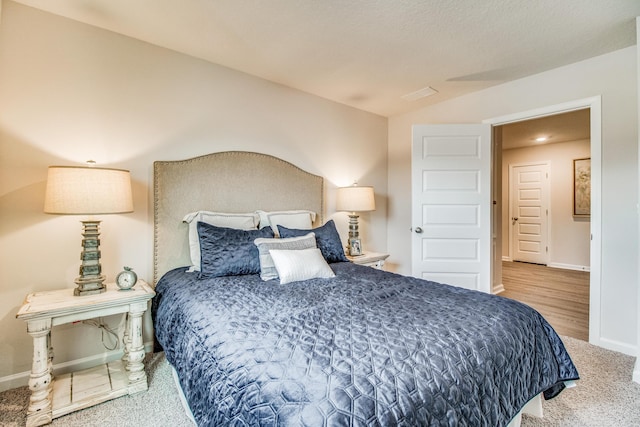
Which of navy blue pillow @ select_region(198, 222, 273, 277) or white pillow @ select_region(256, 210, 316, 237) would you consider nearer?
navy blue pillow @ select_region(198, 222, 273, 277)

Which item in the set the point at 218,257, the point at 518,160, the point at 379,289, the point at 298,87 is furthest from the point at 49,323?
the point at 518,160

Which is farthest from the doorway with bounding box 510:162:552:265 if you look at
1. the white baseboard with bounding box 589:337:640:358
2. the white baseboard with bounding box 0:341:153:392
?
the white baseboard with bounding box 0:341:153:392

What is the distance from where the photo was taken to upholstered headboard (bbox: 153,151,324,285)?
2.36 meters

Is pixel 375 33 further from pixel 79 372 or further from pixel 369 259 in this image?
pixel 79 372

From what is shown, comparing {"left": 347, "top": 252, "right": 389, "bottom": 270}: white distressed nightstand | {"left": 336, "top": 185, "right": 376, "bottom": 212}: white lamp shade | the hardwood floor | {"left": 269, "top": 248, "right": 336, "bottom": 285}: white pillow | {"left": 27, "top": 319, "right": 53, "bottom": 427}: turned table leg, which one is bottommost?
the hardwood floor

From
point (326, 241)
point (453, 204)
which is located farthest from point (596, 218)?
point (326, 241)

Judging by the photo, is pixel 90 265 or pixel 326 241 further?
pixel 326 241

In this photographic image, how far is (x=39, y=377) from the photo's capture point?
1.57m

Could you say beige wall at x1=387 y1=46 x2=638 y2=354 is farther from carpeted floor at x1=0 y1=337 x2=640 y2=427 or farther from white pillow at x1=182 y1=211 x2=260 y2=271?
white pillow at x1=182 y1=211 x2=260 y2=271

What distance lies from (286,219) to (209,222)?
0.70m

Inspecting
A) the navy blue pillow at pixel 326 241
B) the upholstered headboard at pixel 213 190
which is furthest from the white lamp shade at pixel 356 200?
the navy blue pillow at pixel 326 241

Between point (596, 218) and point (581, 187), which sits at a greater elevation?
point (581, 187)

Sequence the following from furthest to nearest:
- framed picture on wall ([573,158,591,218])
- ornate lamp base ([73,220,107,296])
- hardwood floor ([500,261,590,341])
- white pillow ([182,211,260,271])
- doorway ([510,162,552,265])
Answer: doorway ([510,162,552,265]) < framed picture on wall ([573,158,591,218]) < hardwood floor ([500,261,590,341]) < white pillow ([182,211,260,271]) < ornate lamp base ([73,220,107,296])

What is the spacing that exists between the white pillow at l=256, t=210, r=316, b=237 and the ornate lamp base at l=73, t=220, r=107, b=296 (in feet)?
3.93
